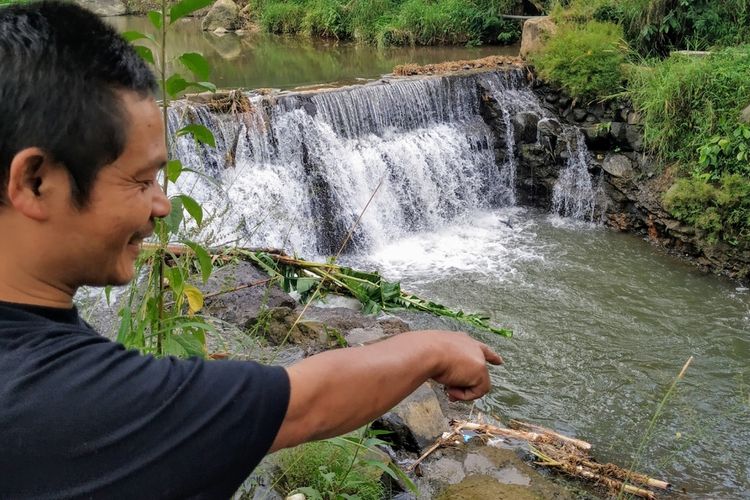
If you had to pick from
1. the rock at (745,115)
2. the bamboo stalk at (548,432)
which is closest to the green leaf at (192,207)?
the bamboo stalk at (548,432)

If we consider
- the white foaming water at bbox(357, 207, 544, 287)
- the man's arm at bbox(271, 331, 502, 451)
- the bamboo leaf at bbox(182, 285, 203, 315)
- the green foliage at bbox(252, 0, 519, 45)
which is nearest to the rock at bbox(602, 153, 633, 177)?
the white foaming water at bbox(357, 207, 544, 287)

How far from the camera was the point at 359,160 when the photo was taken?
8547mm

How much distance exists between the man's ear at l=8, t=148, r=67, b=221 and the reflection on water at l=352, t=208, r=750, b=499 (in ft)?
13.7

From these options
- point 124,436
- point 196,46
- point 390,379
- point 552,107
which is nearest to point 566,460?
point 390,379

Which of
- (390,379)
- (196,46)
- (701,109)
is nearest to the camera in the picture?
(390,379)

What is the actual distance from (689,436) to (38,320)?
4682mm

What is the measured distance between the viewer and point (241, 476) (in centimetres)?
96

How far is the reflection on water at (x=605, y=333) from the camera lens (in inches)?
184

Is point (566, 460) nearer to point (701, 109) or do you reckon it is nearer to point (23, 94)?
point (23, 94)

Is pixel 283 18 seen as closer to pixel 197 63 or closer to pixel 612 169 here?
pixel 612 169

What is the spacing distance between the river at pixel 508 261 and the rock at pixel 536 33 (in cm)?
91

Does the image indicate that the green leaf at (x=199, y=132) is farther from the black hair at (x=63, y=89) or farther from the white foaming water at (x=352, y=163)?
the white foaming water at (x=352, y=163)

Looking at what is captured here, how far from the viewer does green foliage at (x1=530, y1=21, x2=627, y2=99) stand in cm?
913

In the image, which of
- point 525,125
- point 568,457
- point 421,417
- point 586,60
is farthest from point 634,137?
point 421,417
